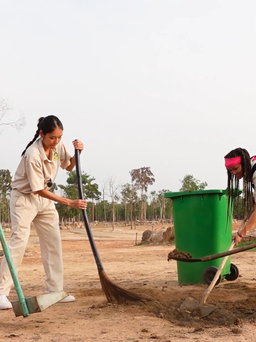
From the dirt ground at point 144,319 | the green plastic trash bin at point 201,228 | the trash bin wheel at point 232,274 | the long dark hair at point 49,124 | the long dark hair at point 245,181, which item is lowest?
the dirt ground at point 144,319

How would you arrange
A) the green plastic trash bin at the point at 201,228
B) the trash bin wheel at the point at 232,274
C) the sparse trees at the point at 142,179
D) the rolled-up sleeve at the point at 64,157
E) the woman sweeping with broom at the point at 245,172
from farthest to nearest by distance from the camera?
the sparse trees at the point at 142,179 < the trash bin wheel at the point at 232,274 < the green plastic trash bin at the point at 201,228 < the rolled-up sleeve at the point at 64,157 < the woman sweeping with broom at the point at 245,172

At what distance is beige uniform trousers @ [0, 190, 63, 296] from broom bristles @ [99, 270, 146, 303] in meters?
0.51

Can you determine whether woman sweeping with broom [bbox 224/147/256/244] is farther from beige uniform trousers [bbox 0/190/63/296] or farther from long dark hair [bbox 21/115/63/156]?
beige uniform trousers [bbox 0/190/63/296]

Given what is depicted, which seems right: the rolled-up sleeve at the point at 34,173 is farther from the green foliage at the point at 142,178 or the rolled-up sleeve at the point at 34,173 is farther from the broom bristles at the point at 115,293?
the green foliage at the point at 142,178

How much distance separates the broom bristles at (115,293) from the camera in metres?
3.81

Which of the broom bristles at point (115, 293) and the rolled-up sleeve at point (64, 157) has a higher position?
the rolled-up sleeve at point (64, 157)

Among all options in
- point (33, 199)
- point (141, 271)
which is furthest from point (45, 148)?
point (141, 271)

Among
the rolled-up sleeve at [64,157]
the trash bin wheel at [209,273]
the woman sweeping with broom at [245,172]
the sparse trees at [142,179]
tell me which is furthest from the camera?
the sparse trees at [142,179]

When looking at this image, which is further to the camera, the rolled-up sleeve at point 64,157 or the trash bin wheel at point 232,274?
the trash bin wheel at point 232,274

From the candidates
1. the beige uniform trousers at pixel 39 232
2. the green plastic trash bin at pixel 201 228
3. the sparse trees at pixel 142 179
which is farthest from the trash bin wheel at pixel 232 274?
the sparse trees at pixel 142 179

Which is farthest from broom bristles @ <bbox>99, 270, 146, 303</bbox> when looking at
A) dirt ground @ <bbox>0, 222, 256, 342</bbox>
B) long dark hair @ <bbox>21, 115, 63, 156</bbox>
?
long dark hair @ <bbox>21, 115, 63, 156</bbox>

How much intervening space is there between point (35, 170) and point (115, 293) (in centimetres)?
132

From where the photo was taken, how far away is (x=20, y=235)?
152 inches

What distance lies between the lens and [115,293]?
386 centimetres
